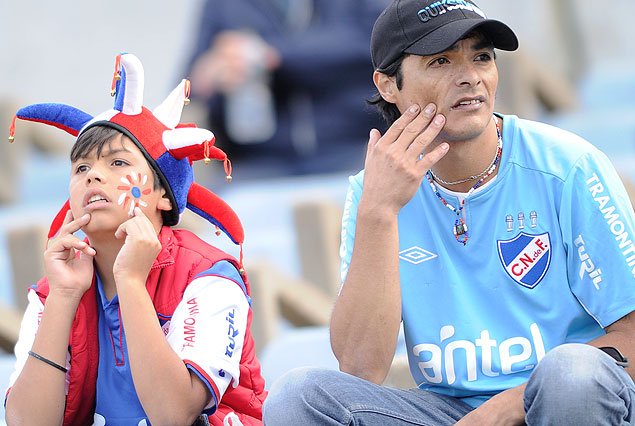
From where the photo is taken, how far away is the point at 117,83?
2.61 meters

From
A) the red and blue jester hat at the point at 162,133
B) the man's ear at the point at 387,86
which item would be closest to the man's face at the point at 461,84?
the man's ear at the point at 387,86

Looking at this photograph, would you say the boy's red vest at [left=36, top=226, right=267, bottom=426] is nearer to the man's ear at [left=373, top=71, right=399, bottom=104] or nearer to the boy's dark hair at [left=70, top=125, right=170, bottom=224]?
the boy's dark hair at [left=70, top=125, right=170, bottom=224]

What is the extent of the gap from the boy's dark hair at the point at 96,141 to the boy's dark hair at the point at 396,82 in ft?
1.99

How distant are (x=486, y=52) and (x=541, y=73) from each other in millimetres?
3089

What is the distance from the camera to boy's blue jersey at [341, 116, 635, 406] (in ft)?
7.44

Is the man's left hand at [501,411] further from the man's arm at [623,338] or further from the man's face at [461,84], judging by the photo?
the man's face at [461,84]

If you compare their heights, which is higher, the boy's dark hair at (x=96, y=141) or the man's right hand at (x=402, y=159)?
the boy's dark hair at (x=96, y=141)

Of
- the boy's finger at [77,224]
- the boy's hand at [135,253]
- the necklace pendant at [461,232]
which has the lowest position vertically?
the necklace pendant at [461,232]

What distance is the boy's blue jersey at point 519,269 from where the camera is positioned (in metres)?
2.27

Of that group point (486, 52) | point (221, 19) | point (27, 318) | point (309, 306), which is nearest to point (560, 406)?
point (486, 52)

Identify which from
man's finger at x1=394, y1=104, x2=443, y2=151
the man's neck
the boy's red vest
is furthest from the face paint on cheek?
the man's neck

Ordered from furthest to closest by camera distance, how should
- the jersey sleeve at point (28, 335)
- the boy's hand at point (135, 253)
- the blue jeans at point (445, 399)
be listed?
the jersey sleeve at point (28, 335) → the boy's hand at point (135, 253) → the blue jeans at point (445, 399)

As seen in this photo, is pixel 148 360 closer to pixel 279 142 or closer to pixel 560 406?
pixel 560 406

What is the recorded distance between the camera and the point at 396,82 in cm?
252
